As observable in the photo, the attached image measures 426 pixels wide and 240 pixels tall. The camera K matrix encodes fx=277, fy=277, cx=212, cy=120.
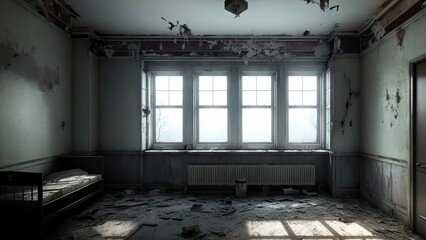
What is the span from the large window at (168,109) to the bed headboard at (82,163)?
1.36 m

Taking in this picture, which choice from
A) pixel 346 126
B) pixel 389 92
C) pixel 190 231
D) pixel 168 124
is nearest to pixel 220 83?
pixel 168 124

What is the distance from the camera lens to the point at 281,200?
502 cm

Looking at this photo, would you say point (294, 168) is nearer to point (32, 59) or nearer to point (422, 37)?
point (422, 37)

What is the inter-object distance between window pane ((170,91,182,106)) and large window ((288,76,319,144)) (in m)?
2.30

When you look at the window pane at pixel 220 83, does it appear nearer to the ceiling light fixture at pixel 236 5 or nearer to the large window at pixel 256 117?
the large window at pixel 256 117

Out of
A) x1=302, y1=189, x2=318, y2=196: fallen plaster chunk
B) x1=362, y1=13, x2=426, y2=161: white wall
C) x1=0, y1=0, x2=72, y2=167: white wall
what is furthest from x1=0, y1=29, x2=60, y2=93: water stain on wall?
x1=362, y1=13, x2=426, y2=161: white wall

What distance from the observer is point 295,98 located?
5820mm

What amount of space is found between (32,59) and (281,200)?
4.61m

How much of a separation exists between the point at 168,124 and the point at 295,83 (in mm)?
2816

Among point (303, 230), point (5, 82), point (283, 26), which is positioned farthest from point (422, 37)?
point (5, 82)

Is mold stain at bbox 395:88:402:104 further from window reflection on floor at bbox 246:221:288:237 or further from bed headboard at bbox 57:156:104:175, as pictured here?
bed headboard at bbox 57:156:104:175

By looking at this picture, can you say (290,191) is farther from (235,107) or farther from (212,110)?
(212,110)

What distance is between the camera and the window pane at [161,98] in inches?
231

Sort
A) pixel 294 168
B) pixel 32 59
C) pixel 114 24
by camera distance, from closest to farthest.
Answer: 1. pixel 32 59
2. pixel 114 24
3. pixel 294 168
